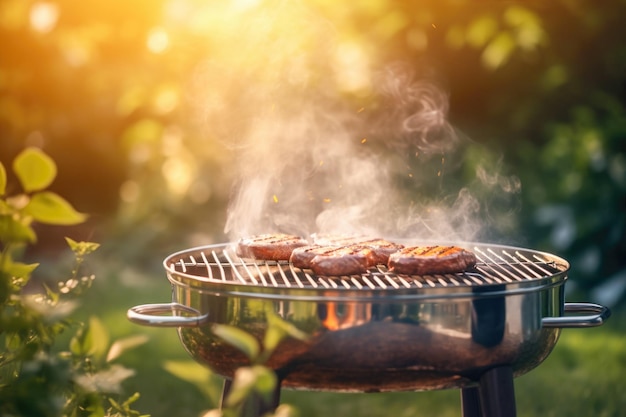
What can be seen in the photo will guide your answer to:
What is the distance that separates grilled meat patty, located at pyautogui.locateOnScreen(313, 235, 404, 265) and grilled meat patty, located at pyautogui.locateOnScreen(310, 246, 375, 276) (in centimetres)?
17

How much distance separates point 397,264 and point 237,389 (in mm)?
1561

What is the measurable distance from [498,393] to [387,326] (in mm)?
453

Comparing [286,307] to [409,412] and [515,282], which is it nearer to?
[515,282]

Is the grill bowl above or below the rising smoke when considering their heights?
below

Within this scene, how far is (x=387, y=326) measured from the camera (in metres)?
2.25

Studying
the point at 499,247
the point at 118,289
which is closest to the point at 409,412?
the point at 499,247

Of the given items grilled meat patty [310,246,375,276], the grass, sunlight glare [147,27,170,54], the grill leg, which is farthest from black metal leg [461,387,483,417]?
sunlight glare [147,27,170,54]

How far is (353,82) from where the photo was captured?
610 centimetres

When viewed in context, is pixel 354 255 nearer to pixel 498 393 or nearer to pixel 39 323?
pixel 498 393

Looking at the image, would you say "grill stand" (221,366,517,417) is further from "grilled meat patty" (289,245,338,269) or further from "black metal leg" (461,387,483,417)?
"black metal leg" (461,387,483,417)

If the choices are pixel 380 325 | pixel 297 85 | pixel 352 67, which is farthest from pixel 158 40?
pixel 380 325

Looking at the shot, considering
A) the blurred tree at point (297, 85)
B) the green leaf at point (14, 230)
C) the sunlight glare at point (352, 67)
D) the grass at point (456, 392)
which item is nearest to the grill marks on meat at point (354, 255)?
the green leaf at point (14, 230)

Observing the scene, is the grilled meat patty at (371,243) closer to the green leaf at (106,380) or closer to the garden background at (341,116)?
the garden background at (341,116)

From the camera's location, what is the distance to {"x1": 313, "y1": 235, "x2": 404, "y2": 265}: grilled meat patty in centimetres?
286
